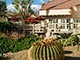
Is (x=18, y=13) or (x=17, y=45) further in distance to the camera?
(x=18, y=13)

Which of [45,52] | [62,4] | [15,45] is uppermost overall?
[62,4]

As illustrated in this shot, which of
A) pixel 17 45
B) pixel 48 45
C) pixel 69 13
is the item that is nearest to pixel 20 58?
pixel 48 45

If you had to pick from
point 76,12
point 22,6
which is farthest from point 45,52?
point 22,6

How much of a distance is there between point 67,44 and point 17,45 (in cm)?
431

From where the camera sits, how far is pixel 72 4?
36.9 meters

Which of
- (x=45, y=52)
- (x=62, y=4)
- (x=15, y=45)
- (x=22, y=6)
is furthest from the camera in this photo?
(x=22, y=6)

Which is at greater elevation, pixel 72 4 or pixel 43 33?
pixel 72 4

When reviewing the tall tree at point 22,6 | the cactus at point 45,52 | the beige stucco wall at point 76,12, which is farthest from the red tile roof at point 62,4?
the cactus at point 45,52

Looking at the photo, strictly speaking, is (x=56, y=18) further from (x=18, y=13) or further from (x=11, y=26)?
(x=18, y=13)

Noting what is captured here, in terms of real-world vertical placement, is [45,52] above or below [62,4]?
below

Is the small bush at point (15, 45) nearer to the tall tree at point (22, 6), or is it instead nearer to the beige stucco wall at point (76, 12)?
the beige stucco wall at point (76, 12)

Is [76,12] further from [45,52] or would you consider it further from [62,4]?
[45,52]

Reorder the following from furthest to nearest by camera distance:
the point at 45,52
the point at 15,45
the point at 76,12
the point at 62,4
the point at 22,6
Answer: the point at 22,6 → the point at 62,4 → the point at 76,12 → the point at 15,45 → the point at 45,52

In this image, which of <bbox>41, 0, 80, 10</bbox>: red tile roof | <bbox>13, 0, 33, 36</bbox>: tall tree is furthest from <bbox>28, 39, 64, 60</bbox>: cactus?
<bbox>13, 0, 33, 36</bbox>: tall tree
